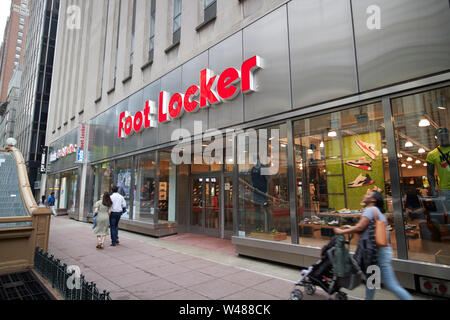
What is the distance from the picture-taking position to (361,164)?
633 cm

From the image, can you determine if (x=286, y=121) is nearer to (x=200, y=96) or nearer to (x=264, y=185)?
(x=264, y=185)

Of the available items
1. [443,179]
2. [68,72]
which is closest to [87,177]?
[68,72]

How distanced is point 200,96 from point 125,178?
23.1 feet

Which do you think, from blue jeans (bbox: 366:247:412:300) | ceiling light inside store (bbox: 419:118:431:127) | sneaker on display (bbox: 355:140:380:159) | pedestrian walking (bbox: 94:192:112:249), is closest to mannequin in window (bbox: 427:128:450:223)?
ceiling light inside store (bbox: 419:118:431:127)

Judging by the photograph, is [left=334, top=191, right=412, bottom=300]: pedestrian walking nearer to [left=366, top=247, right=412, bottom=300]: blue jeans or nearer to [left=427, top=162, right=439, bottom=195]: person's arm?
[left=366, top=247, right=412, bottom=300]: blue jeans

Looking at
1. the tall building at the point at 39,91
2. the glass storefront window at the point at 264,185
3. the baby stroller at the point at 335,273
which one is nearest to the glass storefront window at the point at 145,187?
the glass storefront window at the point at 264,185

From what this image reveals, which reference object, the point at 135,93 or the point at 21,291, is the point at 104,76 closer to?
the point at 135,93

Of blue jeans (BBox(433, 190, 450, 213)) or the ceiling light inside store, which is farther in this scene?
the ceiling light inside store

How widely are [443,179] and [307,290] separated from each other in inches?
135

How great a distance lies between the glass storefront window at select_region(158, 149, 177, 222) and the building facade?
5 centimetres

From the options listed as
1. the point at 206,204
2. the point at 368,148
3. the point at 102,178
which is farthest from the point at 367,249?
the point at 102,178

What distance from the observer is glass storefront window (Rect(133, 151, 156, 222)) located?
11883 millimetres

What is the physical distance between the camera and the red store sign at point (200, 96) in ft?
25.1

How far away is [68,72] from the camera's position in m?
24.7
